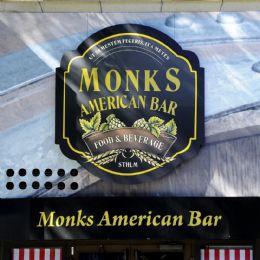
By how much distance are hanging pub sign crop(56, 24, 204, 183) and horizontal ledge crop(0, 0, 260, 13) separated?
0.32 meters

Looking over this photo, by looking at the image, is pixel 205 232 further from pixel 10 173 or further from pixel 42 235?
pixel 10 173

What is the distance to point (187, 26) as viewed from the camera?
10.8 meters

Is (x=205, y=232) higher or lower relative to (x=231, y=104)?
lower

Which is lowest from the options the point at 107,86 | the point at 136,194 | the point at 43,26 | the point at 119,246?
the point at 119,246

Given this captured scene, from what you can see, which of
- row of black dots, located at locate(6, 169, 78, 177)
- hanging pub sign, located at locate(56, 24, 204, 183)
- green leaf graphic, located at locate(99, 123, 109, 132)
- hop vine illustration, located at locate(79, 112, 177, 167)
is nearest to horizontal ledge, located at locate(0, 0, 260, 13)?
hanging pub sign, located at locate(56, 24, 204, 183)

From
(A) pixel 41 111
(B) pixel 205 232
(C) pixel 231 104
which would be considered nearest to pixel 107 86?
(A) pixel 41 111

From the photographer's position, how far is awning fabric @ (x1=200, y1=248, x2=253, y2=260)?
10.6 meters

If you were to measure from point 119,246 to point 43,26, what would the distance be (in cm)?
346

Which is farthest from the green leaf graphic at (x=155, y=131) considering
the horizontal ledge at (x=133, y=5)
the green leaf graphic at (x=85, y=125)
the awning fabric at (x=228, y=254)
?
the awning fabric at (x=228, y=254)

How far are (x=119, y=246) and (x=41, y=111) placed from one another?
2319 mm

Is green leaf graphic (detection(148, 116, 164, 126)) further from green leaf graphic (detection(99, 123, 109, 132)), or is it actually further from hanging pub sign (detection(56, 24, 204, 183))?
green leaf graphic (detection(99, 123, 109, 132))

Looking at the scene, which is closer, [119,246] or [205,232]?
[205,232]

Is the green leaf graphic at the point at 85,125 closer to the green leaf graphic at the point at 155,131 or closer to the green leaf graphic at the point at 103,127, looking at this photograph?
the green leaf graphic at the point at 103,127

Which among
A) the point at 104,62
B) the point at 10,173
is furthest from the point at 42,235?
the point at 104,62
